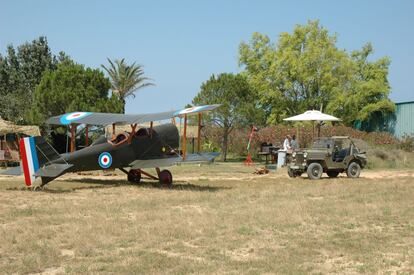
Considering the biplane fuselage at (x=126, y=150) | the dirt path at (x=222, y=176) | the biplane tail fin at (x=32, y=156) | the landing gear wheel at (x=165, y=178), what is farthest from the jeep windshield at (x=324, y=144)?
the biplane tail fin at (x=32, y=156)

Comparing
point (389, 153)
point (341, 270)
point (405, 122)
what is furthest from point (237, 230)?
point (405, 122)

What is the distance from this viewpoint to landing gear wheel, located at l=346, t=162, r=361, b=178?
1972cm

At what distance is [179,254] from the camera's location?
24.0ft

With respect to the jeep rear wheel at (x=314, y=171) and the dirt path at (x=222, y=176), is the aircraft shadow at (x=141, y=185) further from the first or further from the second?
the jeep rear wheel at (x=314, y=171)

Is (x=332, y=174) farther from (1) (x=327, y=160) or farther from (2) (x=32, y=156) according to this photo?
(2) (x=32, y=156)

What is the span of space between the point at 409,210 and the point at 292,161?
350 inches

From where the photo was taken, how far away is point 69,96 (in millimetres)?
32531

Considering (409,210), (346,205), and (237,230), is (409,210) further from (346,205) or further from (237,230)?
(237,230)

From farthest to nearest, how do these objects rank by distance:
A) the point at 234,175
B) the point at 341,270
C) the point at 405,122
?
the point at 405,122 → the point at 234,175 → the point at 341,270

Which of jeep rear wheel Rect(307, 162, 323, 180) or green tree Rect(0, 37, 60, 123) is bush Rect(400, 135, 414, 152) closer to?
jeep rear wheel Rect(307, 162, 323, 180)

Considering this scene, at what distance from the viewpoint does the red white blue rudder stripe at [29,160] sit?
14750 millimetres

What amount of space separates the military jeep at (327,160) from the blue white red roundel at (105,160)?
690 cm

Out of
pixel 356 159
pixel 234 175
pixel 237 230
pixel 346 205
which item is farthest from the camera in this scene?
pixel 234 175

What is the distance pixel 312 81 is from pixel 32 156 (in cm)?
3091
